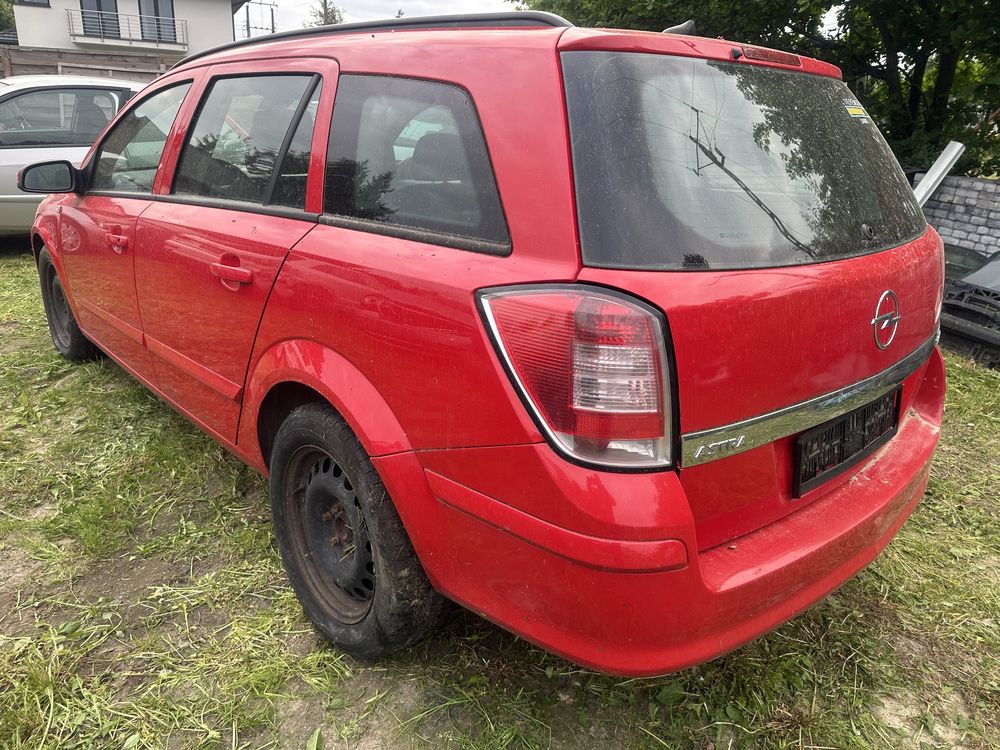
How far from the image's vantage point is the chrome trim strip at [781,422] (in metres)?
1.49

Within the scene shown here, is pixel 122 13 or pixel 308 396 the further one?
pixel 122 13

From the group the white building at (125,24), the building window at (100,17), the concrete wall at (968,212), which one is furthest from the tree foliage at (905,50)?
the building window at (100,17)

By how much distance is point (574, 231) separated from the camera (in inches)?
58.7

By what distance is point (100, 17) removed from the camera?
35.2 meters

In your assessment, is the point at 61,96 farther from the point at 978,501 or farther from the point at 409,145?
the point at 978,501

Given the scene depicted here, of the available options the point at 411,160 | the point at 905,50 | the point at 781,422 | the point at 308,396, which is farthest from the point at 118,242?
the point at 905,50

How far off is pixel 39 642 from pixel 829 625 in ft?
8.19

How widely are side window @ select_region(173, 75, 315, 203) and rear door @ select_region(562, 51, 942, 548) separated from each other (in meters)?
1.16

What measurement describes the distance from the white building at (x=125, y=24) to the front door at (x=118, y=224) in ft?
118

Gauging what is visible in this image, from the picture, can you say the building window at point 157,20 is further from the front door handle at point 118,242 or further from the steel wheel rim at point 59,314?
the front door handle at point 118,242

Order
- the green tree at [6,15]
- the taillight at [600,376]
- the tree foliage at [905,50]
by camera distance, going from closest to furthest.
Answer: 1. the taillight at [600,376]
2. the tree foliage at [905,50]
3. the green tree at [6,15]

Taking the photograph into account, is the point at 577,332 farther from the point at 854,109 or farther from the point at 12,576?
the point at 12,576

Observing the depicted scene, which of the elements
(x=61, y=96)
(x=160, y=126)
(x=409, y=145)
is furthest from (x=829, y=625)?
(x=61, y=96)

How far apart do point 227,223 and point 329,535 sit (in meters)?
1.09
